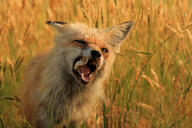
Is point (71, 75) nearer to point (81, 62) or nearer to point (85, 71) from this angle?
point (85, 71)

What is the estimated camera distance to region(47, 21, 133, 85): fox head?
267cm

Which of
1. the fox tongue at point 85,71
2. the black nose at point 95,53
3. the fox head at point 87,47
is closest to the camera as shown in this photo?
the black nose at point 95,53

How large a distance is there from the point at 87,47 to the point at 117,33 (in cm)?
50

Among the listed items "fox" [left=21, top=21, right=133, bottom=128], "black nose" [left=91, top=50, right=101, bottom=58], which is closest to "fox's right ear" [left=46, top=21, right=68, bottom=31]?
"fox" [left=21, top=21, right=133, bottom=128]

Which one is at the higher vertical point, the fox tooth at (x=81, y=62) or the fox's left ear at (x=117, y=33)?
the fox's left ear at (x=117, y=33)

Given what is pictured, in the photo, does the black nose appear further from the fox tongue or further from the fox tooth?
the fox tongue

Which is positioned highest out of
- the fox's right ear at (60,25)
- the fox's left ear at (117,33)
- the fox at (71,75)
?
the fox's right ear at (60,25)

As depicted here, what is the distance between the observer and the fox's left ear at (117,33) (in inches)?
106

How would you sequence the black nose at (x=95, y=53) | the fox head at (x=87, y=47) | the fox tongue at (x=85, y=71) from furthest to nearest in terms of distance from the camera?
the fox tongue at (x=85, y=71) < the fox head at (x=87, y=47) < the black nose at (x=95, y=53)

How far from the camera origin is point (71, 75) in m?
2.97

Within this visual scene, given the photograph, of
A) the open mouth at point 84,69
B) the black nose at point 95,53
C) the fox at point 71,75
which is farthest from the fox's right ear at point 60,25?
the black nose at point 95,53

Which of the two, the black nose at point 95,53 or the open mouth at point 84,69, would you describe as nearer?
the black nose at point 95,53

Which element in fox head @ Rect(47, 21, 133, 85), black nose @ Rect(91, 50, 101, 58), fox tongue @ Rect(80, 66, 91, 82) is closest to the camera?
black nose @ Rect(91, 50, 101, 58)

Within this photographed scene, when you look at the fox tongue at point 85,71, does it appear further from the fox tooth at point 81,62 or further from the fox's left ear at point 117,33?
the fox's left ear at point 117,33
